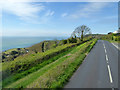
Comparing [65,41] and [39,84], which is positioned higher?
[65,41]

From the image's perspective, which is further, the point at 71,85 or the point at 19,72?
the point at 19,72

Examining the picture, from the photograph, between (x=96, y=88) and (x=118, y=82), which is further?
(x=118, y=82)

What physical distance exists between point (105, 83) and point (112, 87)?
0.53 metres

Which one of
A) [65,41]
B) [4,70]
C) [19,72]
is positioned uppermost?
[65,41]

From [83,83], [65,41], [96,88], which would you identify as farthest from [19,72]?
[65,41]

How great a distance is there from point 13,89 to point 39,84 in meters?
2.09

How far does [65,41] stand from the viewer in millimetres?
39938

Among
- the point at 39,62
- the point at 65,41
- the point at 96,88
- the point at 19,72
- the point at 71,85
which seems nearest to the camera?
the point at 96,88

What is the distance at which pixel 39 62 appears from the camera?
539 inches

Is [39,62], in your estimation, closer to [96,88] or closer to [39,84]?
[39,84]

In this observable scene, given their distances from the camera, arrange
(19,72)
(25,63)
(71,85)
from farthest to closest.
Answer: (25,63), (19,72), (71,85)

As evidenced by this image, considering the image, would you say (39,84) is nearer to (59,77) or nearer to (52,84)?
(52,84)

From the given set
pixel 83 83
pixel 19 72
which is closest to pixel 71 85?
pixel 83 83

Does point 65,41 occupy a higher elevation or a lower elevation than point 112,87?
higher
